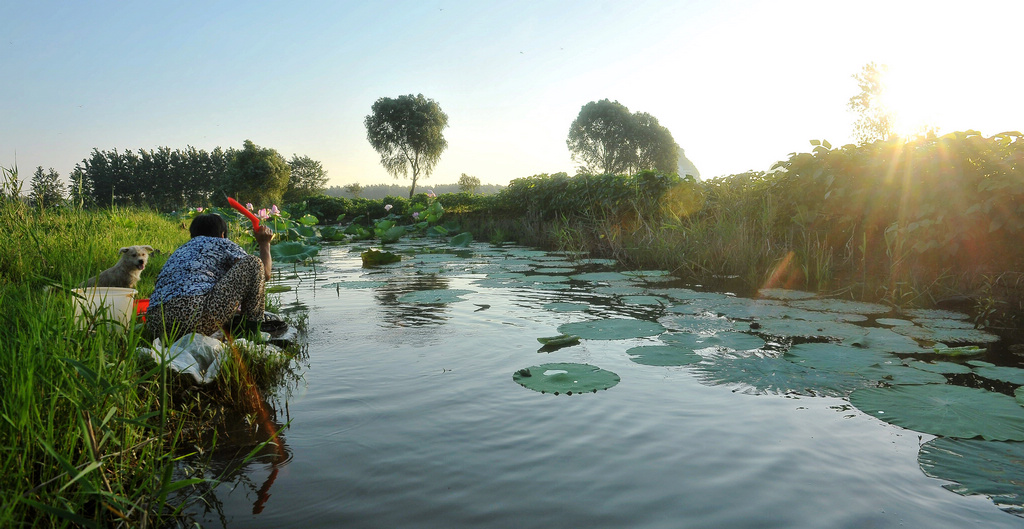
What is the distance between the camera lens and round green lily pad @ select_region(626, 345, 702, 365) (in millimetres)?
3410

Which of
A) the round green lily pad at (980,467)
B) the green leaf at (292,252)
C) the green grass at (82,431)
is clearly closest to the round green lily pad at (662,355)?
the round green lily pad at (980,467)

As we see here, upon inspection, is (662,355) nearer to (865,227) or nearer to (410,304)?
(410,304)

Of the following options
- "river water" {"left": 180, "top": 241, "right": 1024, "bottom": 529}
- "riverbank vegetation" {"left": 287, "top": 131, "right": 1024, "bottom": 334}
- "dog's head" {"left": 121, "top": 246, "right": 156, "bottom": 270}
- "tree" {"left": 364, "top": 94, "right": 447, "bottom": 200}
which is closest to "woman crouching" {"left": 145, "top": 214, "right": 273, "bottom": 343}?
"river water" {"left": 180, "top": 241, "right": 1024, "bottom": 529}

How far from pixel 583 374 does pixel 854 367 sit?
1.57 meters

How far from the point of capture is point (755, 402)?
9.11ft

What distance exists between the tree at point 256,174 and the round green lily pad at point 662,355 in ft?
139

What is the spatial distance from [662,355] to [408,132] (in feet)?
134

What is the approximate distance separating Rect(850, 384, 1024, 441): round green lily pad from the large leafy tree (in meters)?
44.6

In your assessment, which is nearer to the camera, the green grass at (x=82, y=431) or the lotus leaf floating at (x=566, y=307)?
the green grass at (x=82, y=431)

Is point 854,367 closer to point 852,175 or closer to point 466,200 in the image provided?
point 852,175

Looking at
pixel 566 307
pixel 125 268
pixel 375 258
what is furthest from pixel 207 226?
pixel 375 258

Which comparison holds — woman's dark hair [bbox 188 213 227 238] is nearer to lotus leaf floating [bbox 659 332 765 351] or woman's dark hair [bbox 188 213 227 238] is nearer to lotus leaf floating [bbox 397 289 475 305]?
lotus leaf floating [bbox 397 289 475 305]

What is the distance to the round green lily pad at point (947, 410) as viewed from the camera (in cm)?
232

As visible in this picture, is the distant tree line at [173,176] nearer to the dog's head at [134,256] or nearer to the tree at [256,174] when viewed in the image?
the tree at [256,174]
